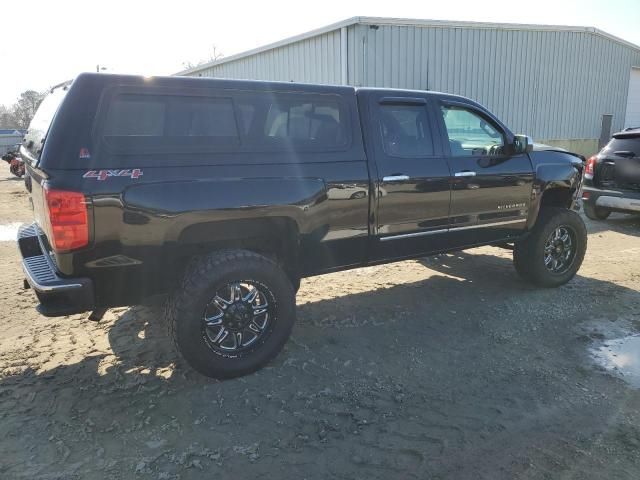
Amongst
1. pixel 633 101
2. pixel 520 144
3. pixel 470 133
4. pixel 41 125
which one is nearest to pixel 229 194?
pixel 41 125

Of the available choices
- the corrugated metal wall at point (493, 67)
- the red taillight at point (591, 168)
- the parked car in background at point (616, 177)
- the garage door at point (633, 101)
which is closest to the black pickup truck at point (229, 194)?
the parked car in background at point (616, 177)

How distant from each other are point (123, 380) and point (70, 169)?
1486 millimetres

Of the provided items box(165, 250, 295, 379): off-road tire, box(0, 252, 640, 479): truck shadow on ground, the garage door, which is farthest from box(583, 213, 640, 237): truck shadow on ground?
the garage door

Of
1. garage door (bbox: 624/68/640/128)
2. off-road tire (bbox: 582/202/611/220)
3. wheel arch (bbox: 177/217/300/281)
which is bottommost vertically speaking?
off-road tire (bbox: 582/202/611/220)

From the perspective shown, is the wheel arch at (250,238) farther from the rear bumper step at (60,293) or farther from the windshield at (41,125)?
the windshield at (41,125)

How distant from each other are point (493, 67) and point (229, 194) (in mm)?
13079

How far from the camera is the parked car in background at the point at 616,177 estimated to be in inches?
309

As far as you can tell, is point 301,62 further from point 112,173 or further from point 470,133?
point 112,173

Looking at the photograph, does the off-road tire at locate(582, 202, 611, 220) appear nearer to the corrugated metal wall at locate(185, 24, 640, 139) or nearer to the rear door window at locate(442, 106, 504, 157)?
the rear door window at locate(442, 106, 504, 157)

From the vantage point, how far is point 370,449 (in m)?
2.71

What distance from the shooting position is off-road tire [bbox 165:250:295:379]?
3221 mm

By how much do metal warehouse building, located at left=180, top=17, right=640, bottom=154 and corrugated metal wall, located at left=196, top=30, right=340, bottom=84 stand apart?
2cm

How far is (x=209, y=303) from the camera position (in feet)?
10.8

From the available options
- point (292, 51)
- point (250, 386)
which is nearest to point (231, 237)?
point (250, 386)
